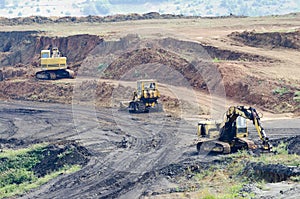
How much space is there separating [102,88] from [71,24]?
149 ft

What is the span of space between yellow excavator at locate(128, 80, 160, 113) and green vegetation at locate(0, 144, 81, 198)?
1047 centimetres

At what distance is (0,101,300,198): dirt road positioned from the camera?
30828 mm

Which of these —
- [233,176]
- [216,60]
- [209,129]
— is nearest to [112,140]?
[209,129]

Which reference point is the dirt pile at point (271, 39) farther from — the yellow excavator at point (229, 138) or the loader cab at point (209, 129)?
the yellow excavator at point (229, 138)

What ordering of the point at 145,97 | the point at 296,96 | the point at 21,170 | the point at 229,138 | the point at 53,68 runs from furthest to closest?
the point at 53,68
the point at 296,96
the point at 145,97
the point at 21,170
the point at 229,138

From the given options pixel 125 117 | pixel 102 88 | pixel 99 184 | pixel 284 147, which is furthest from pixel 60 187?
pixel 102 88

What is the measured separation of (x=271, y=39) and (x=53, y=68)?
834 inches

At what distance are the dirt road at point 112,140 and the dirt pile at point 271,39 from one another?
62.1 feet

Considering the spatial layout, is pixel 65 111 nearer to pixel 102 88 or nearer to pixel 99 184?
pixel 102 88

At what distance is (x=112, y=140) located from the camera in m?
41.0

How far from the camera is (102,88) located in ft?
190

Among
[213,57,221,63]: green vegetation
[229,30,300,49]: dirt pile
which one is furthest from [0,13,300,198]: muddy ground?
[229,30,300,49]: dirt pile

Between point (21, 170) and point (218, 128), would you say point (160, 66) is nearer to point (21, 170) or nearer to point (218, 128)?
point (218, 128)

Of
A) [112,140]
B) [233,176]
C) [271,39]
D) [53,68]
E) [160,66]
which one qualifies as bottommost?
[112,140]
